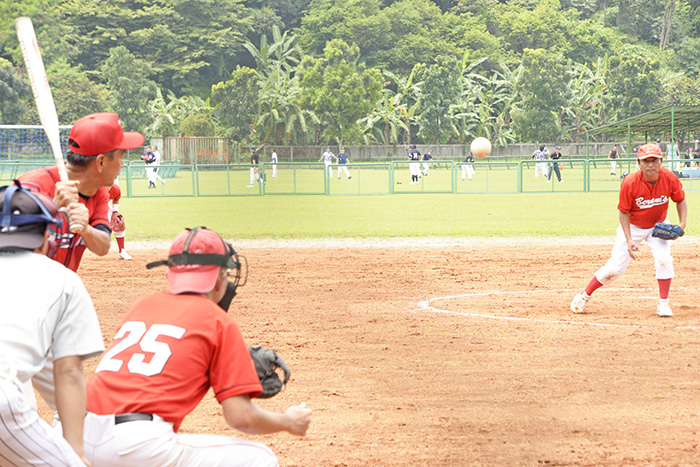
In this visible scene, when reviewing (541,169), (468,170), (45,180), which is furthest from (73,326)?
(541,169)

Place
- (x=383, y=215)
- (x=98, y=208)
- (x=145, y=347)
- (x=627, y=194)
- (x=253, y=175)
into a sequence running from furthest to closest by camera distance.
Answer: (x=253, y=175), (x=383, y=215), (x=627, y=194), (x=98, y=208), (x=145, y=347)

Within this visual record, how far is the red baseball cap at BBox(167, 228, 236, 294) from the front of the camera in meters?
3.24

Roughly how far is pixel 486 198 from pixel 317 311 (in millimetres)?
19133

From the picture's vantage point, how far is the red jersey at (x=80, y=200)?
469cm

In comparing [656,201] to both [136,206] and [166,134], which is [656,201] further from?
[166,134]

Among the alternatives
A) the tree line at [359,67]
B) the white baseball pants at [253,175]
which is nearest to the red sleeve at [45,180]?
the white baseball pants at [253,175]

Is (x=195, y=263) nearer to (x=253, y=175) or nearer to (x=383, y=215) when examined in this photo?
(x=383, y=215)

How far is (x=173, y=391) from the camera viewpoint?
304 cm

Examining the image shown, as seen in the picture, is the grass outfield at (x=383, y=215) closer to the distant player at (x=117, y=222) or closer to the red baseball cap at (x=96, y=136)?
the distant player at (x=117, y=222)

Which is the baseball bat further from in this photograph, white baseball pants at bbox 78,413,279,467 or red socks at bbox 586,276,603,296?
red socks at bbox 586,276,603,296

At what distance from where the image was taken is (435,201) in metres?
26.8

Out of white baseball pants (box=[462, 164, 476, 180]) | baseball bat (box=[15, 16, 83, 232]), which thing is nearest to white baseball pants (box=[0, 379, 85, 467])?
baseball bat (box=[15, 16, 83, 232])

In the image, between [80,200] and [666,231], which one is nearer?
[80,200]

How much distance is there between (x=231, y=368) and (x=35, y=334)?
0.76 m
